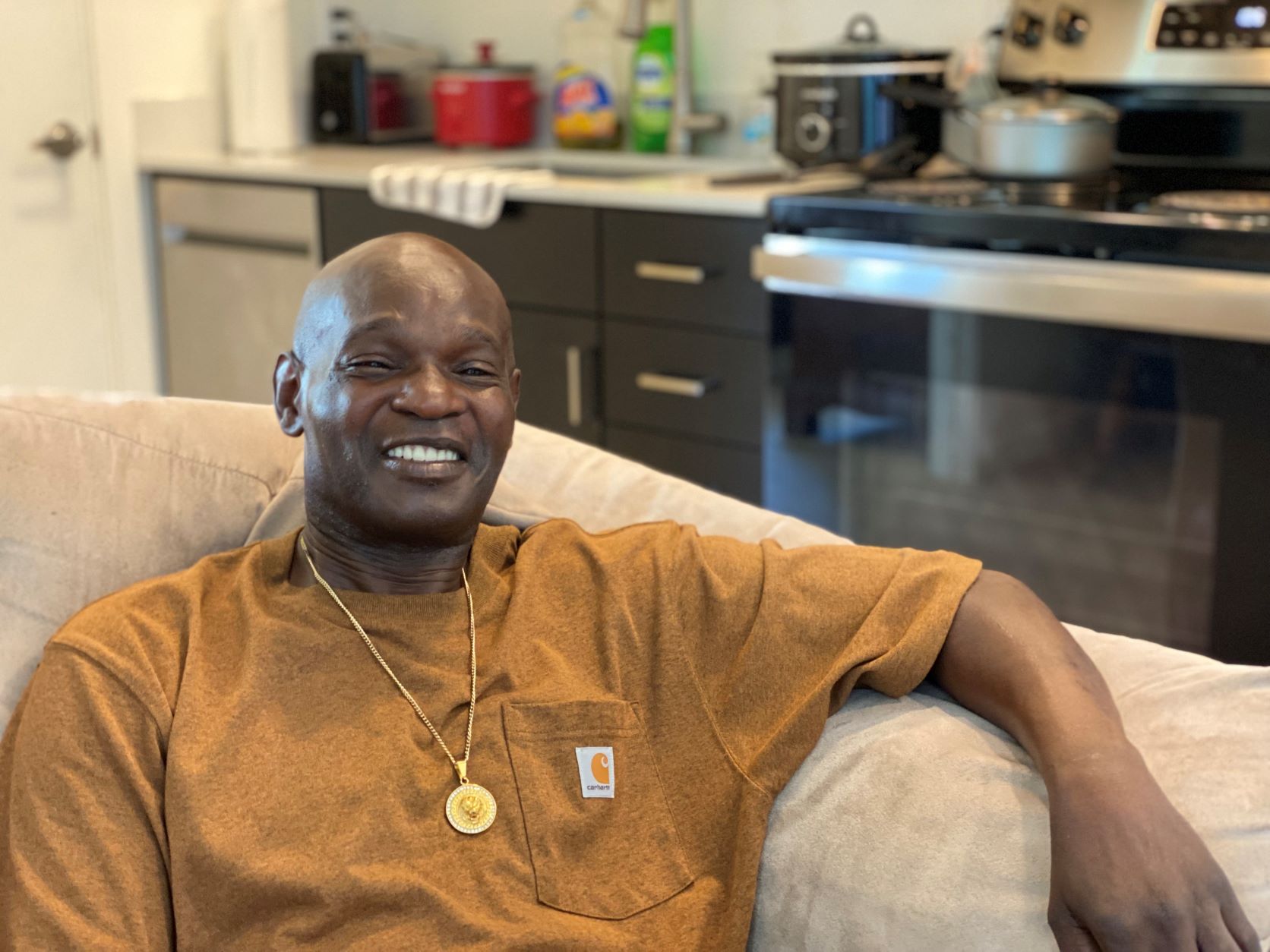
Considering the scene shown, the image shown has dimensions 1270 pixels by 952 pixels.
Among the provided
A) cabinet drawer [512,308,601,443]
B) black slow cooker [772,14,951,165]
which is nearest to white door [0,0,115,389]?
cabinet drawer [512,308,601,443]

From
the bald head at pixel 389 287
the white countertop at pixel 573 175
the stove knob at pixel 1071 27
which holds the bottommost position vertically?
the bald head at pixel 389 287

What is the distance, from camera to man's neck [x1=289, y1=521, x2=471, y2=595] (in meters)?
1.27

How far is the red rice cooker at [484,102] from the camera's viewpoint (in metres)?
3.53

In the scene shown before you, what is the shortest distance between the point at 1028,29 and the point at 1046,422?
76cm

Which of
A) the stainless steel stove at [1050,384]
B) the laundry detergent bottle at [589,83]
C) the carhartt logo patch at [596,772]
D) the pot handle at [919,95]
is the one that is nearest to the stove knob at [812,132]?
the pot handle at [919,95]

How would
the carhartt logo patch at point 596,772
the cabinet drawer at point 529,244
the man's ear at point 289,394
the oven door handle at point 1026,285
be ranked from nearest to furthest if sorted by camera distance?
the carhartt logo patch at point 596,772
the man's ear at point 289,394
the oven door handle at point 1026,285
the cabinet drawer at point 529,244

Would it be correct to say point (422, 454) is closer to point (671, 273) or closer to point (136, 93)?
point (671, 273)

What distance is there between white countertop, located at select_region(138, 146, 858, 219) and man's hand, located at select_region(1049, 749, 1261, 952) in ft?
5.36

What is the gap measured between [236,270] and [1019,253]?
186 centimetres

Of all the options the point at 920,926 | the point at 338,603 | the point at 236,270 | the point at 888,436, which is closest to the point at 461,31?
the point at 236,270

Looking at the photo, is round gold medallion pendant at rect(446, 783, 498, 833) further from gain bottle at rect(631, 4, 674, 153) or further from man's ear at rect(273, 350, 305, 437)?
gain bottle at rect(631, 4, 674, 153)

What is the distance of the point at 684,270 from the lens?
8.74 feet

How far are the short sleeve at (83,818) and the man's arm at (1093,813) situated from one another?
0.63 meters

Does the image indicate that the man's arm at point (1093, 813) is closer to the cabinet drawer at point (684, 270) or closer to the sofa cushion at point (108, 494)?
the sofa cushion at point (108, 494)
